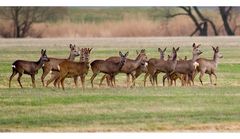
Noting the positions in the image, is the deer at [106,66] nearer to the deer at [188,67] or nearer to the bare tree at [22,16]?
the deer at [188,67]

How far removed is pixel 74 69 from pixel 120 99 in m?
0.93

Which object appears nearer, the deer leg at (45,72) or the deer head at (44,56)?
the deer head at (44,56)

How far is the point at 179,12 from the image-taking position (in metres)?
15.6

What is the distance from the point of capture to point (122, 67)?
629 inches

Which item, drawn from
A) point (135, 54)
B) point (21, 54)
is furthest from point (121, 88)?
point (21, 54)

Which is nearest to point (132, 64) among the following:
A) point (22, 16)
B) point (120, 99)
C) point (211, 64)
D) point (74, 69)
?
point (120, 99)

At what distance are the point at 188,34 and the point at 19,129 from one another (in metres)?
2.96

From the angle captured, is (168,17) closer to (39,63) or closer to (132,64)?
(132,64)

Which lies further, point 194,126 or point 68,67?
point 68,67

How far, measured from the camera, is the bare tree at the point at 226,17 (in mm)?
15523

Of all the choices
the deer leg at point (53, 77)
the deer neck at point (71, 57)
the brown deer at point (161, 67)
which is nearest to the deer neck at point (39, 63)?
the deer leg at point (53, 77)

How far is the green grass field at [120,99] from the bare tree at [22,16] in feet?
0.53
